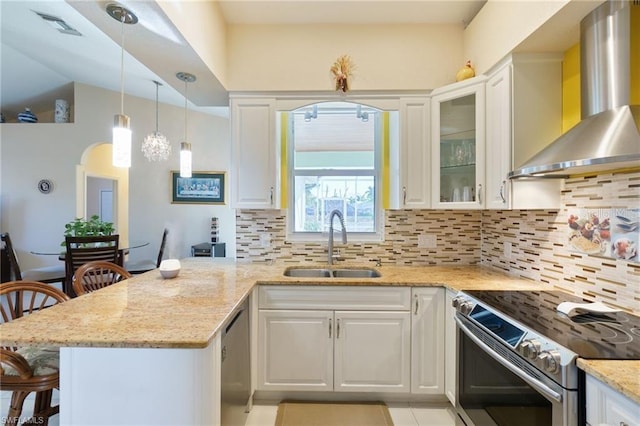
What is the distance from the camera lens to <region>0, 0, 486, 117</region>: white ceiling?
1.68 metres

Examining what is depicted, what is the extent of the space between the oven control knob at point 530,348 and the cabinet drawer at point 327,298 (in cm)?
92

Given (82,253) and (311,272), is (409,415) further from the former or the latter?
(82,253)

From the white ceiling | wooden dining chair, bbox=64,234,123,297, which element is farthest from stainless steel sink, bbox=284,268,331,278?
wooden dining chair, bbox=64,234,123,297

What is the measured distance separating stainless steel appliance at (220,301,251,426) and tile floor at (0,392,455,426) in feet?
0.36

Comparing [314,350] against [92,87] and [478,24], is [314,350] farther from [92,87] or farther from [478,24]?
[92,87]

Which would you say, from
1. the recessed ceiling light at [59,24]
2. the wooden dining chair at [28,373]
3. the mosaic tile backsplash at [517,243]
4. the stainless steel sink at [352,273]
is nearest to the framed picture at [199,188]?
the recessed ceiling light at [59,24]

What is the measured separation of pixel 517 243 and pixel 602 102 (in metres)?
1.05

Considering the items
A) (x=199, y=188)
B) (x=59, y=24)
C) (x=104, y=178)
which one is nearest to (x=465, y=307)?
(x=59, y=24)

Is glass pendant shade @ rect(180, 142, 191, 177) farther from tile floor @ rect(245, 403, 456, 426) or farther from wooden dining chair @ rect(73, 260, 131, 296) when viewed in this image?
tile floor @ rect(245, 403, 456, 426)

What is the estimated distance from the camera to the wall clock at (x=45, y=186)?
4.82m

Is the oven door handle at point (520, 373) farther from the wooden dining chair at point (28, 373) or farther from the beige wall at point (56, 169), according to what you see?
the beige wall at point (56, 169)

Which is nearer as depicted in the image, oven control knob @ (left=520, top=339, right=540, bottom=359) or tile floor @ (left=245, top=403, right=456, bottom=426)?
oven control knob @ (left=520, top=339, right=540, bottom=359)

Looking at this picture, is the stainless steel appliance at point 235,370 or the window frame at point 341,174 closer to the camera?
the stainless steel appliance at point 235,370

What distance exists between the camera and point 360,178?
110 inches
